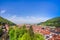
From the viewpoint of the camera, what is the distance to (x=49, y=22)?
11609 millimetres

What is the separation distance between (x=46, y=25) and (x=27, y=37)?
20.0 ft

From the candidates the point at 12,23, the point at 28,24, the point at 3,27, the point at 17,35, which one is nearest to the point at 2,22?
the point at 3,27

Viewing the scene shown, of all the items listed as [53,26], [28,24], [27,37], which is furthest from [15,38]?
[53,26]

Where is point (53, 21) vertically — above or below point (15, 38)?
above

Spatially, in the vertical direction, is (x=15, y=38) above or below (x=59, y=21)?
below

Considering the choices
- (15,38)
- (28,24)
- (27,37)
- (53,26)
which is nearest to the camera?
(27,37)

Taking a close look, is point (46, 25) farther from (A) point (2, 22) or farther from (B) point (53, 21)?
(A) point (2, 22)

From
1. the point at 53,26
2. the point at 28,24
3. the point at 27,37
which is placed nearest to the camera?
the point at 27,37

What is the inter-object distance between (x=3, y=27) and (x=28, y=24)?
7.46 ft

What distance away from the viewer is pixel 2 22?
1220 centimetres

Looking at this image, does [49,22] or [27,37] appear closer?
[27,37]

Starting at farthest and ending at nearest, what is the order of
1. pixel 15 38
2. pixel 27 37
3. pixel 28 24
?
pixel 28 24 → pixel 15 38 → pixel 27 37

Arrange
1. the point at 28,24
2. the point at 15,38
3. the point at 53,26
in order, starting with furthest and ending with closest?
→ the point at 53,26, the point at 28,24, the point at 15,38

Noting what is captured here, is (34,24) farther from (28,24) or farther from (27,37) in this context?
(27,37)
